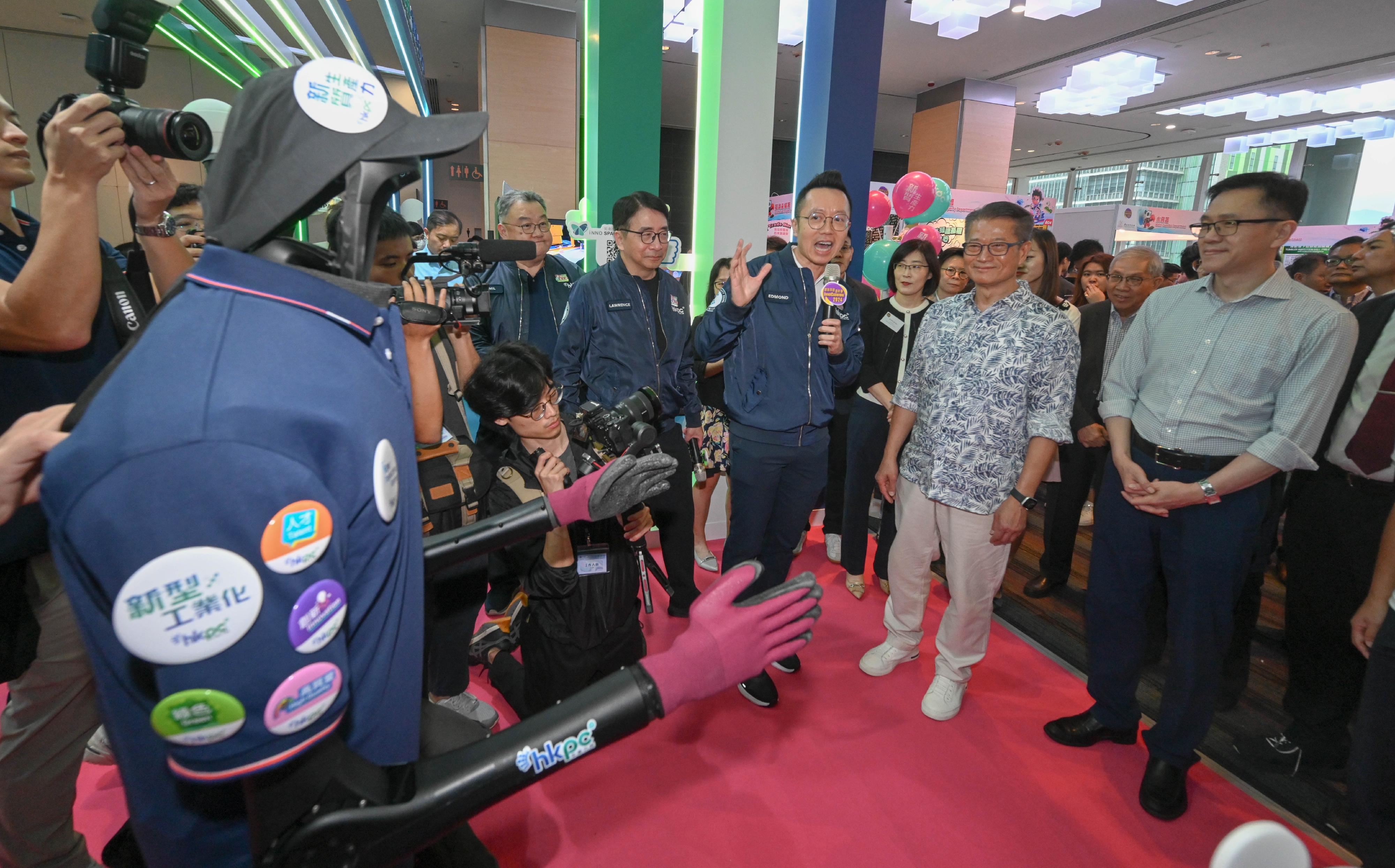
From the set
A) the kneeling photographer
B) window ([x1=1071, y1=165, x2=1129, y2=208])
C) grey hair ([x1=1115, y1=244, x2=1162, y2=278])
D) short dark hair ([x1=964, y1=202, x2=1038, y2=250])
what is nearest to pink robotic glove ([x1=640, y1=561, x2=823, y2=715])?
the kneeling photographer

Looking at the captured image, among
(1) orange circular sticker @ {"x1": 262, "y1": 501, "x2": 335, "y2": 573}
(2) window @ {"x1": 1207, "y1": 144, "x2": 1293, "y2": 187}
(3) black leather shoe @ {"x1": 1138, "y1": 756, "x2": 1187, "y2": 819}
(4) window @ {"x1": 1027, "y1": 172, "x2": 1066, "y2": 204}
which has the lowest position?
(3) black leather shoe @ {"x1": 1138, "y1": 756, "x2": 1187, "y2": 819}

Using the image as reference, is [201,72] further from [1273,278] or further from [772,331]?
[1273,278]

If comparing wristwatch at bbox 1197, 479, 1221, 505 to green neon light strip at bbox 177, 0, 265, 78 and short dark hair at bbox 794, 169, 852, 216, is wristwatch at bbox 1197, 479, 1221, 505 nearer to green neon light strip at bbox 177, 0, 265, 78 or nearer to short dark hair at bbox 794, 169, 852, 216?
short dark hair at bbox 794, 169, 852, 216

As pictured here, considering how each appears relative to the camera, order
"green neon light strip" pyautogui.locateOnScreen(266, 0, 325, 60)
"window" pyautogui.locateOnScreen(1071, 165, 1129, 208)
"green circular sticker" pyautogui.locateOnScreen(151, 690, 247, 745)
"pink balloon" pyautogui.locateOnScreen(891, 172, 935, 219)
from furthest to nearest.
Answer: "window" pyautogui.locateOnScreen(1071, 165, 1129, 208)
"pink balloon" pyautogui.locateOnScreen(891, 172, 935, 219)
"green neon light strip" pyautogui.locateOnScreen(266, 0, 325, 60)
"green circular sticker" pyautogui.locateOnScreen(151, 690, 247, 745)

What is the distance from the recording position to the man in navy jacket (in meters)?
2.65

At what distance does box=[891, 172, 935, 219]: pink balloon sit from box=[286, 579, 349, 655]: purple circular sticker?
621 centimetres

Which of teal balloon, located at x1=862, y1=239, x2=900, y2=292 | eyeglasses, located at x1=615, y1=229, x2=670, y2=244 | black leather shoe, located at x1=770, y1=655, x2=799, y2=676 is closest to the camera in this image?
black leather shoe, located at x1=770, y1=655, x2=799, y2=676

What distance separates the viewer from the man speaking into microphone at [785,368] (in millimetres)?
2268

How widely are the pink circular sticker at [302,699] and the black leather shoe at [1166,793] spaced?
228 centimetres

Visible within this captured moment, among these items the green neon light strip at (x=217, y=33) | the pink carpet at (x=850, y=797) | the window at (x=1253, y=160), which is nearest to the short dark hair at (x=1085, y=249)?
the pink carpet at (x=850, y=797)

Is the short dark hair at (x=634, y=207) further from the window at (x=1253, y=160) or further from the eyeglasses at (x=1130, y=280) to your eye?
the window at (x=1253, y=160)

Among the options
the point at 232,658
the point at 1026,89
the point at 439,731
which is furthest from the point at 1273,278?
the point at 1026,89

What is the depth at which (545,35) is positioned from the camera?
7.77 m

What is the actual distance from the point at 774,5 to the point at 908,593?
304 cm
